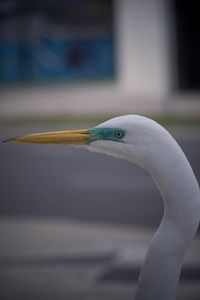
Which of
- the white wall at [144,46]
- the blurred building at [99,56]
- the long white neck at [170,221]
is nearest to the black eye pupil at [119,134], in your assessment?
the long white neck at [170,221]

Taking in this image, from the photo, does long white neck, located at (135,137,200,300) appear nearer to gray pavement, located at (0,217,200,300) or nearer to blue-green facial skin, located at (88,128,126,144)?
blue-green facial skin, located at (88,128,126,144)

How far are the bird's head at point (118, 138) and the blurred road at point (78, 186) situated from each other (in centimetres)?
443

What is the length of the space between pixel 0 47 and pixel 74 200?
1485cm

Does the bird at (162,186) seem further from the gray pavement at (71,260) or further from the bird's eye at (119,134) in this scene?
the gray pavement at (71,260)

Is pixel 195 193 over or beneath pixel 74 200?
over

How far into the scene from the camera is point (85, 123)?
1541cm

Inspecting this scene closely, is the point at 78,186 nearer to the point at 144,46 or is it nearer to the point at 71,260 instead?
the point at 71,260

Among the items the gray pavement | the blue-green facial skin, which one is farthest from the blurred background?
the blue-green facial skin

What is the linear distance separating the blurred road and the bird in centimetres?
446

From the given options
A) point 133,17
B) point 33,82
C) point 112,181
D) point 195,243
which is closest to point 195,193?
point 195,243

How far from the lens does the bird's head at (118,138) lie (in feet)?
8.23

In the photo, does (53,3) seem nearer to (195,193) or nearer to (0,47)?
(0,47)

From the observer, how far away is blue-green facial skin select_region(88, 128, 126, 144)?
8.39ft

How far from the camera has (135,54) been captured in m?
19.8
